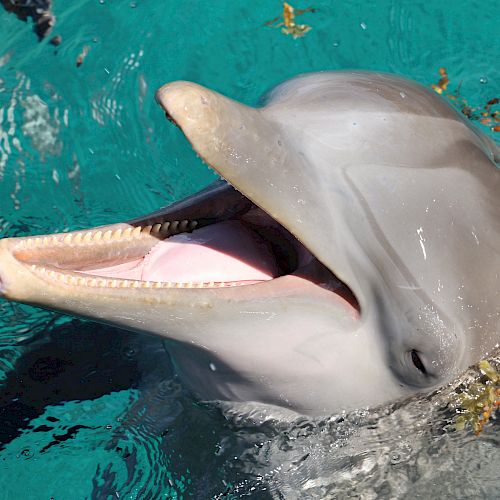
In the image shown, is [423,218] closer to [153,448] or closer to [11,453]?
[153,448]

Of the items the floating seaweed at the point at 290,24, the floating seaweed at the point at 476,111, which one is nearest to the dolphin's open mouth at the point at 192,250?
the floating seaweed at the point at 476,111

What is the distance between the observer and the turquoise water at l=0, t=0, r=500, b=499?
15.2 feet

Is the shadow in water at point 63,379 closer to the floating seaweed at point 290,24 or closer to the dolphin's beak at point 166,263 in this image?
the dolphin's beak at point 166,263

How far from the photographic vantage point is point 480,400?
14.2 ft

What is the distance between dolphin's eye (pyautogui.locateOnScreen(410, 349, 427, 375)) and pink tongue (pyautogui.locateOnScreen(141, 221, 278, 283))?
0.71 meters

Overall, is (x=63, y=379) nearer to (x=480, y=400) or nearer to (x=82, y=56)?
(x=480, y=400)

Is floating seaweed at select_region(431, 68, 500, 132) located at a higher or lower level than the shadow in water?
higher

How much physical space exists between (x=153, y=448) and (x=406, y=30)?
536 centimetres

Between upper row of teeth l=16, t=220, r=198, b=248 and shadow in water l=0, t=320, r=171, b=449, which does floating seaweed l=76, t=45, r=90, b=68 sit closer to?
shadow in water l=0, t=320, r=171, b=449

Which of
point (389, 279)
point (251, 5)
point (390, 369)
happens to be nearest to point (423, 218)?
point (389, 279)

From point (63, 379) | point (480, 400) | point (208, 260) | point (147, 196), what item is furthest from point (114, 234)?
point (147, 196)

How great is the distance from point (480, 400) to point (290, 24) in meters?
5.08

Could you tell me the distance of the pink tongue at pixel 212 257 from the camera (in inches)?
153

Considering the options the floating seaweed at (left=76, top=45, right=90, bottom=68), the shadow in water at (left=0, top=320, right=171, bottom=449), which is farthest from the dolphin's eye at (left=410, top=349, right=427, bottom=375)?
the floating seaweed at (left=76, top=45, right=90, bottom=68)
